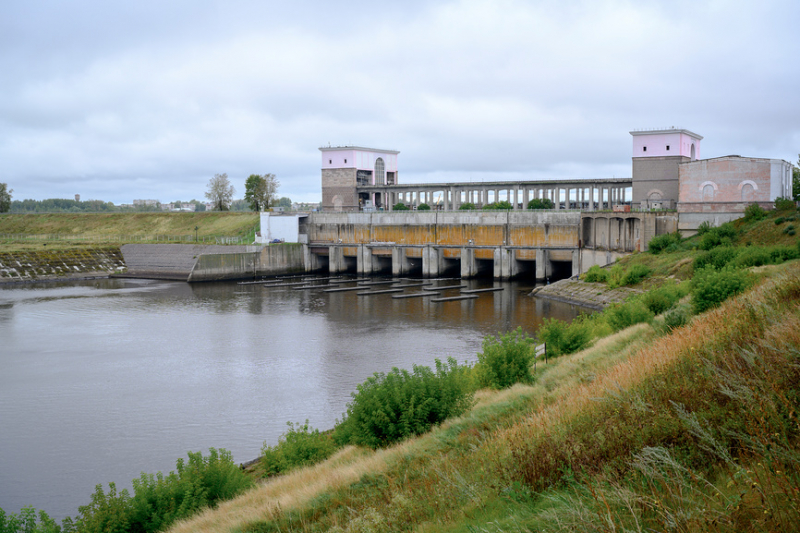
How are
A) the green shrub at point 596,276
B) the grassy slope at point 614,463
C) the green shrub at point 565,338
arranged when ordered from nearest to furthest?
the grassy slope at point 614,463, the green shrub at point 565,338, the green shrub at point 596,276

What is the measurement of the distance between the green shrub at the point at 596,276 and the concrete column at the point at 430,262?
18.3 m

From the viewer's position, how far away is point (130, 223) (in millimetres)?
82750

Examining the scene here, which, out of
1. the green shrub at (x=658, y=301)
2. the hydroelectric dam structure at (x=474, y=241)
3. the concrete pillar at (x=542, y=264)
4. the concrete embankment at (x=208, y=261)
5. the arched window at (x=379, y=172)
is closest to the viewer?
the green shrub at (x=658, y=301)

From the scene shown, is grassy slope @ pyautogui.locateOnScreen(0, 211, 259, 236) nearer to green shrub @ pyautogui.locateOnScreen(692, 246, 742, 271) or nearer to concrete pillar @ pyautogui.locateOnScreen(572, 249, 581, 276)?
concrete pillar @ pyautogui.locateOnScreen(572, 249, 581, 276)

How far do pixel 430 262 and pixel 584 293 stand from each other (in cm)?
2047

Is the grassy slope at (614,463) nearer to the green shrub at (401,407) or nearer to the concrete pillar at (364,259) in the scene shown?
the green shrub at (401,407)

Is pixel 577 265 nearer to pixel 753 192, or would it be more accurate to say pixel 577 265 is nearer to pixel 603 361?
pixel 753 192

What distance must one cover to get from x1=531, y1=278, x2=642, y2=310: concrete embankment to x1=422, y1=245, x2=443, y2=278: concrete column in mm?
14348

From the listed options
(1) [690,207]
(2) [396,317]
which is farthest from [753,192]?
(2) [396,317]

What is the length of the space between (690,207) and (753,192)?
4134mm

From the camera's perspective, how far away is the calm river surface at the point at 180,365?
658 inches

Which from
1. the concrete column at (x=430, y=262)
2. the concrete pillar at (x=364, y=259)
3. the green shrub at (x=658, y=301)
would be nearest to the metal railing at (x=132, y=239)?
the concrete pillar at (x=364, y=259)

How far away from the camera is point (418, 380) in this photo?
1352 cm

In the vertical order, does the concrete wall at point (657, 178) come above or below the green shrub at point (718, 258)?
above
